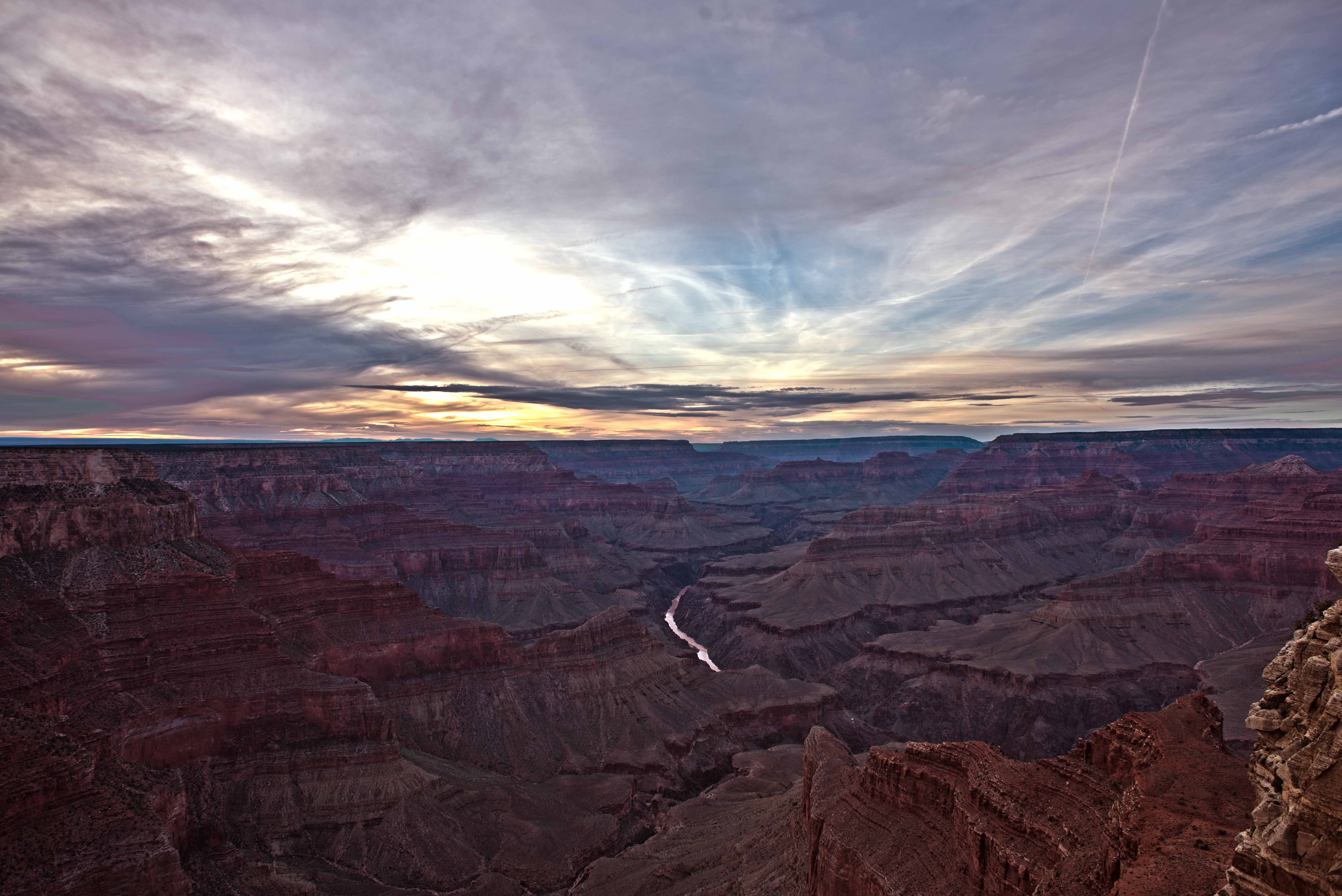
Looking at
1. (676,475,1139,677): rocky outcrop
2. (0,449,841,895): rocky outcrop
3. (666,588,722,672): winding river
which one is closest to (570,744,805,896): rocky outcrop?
(0,449,841,895): rocky outcrop

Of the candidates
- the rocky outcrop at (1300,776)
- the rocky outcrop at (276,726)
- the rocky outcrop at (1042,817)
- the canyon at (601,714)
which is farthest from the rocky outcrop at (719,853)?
the rocky outcrop at (1300,776)

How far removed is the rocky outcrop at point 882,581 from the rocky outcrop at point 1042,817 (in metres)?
90.6

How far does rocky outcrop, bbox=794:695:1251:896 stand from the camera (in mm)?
20875

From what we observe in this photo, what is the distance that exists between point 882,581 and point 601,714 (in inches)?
3592

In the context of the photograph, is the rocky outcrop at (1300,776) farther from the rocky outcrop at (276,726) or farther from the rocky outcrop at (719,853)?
the rocky outcrop at (276,726)

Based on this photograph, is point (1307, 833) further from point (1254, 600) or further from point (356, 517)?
point (356, 517)

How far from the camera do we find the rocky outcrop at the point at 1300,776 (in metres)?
11.1

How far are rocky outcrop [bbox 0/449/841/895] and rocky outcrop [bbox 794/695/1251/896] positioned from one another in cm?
2947

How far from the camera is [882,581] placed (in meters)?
158

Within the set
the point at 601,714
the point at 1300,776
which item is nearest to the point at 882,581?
the point at 601,714

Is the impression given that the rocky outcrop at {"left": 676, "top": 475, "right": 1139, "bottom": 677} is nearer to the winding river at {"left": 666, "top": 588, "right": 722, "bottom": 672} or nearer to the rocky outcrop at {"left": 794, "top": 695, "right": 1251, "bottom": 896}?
the winding river at {"left": 666, "top": 588, "right": 722, "bottom": 672}

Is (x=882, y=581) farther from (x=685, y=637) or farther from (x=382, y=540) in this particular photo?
(x=382, y=540)

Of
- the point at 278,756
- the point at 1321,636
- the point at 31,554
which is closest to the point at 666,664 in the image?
the point at 278,756

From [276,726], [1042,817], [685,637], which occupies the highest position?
[1042,817]
